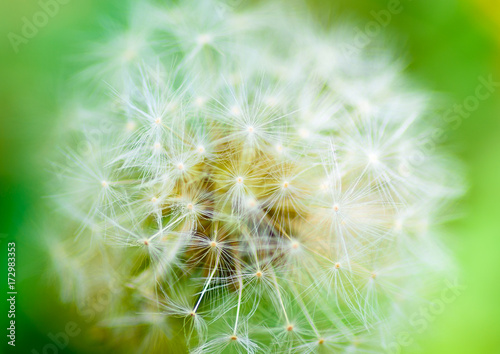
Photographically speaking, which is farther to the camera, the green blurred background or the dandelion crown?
the green blurred background

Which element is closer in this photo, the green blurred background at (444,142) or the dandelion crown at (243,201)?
the dandelion crown at (243,201)

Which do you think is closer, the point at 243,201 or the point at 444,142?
the point at 243,201

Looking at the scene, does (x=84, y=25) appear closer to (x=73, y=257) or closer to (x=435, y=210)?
(x=73, y=257)

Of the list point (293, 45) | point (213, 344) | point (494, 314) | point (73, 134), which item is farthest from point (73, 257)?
point (494, 314)

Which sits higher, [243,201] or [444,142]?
[444,142]
